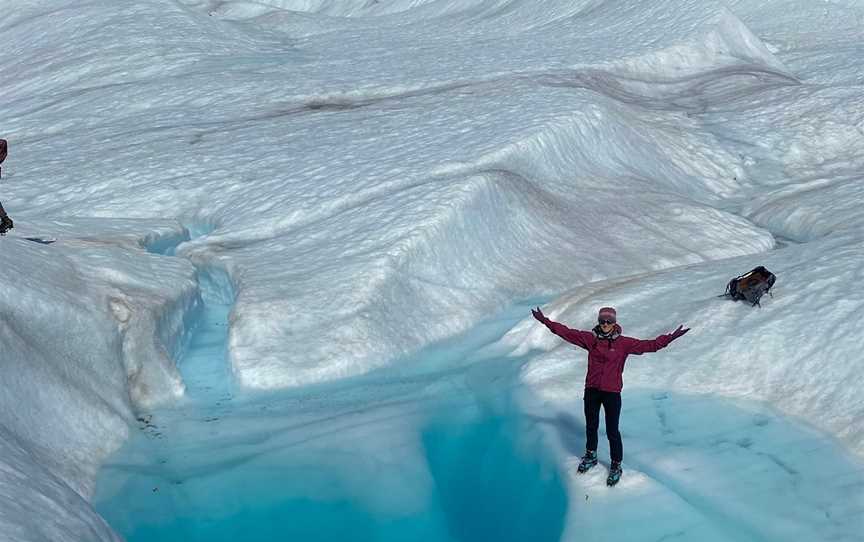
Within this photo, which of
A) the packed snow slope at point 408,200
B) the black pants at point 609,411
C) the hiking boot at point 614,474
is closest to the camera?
the black pants at point 609,411

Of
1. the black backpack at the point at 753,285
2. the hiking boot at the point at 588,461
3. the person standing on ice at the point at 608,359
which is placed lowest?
the hiking boot at the point at 588,461

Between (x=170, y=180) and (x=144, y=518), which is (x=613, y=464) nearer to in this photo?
(x=144, y=518)

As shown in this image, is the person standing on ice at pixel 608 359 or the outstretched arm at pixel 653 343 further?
the person standing on ice at pixel 608 359

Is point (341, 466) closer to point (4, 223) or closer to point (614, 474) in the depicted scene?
point (614, 474)

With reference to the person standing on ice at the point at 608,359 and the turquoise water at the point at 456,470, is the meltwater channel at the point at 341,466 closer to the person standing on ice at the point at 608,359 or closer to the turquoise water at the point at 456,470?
the turquoise water at the point at 456,470

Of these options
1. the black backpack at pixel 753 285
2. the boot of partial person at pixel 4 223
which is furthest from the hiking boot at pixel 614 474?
the boot of partial person at pixel 4 223

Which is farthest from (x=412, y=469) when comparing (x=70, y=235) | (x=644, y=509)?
(x=70, y=235)

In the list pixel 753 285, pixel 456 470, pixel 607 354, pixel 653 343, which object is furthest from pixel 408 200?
pixel 653 343
